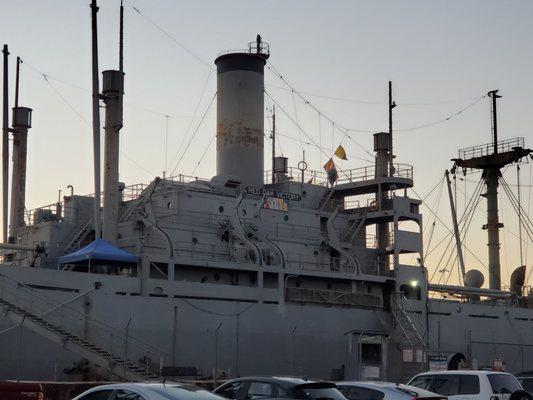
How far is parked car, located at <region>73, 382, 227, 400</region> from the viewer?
1306 centimetres

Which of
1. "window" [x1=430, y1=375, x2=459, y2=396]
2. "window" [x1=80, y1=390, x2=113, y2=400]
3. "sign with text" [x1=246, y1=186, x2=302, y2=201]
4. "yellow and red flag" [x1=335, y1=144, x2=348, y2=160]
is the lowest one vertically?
"window" [x1=430, y1=375, x2=459, y2=396]

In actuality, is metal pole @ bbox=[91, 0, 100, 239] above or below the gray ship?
above

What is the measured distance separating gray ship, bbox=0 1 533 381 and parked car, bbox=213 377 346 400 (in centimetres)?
1049

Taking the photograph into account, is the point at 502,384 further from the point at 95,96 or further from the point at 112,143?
the point at 95,96

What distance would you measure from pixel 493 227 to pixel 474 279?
4708 mm

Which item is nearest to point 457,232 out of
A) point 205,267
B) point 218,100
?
point 218,100

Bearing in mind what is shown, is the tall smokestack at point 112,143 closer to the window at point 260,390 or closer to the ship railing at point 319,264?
the ship railing at point 319,264

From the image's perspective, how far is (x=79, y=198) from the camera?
3841 cm

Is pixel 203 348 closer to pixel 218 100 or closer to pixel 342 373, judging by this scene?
pixel 342 373

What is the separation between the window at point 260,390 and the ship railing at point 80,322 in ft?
43.4

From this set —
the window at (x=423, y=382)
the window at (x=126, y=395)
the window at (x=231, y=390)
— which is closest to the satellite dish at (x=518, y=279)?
the window at (x=423, y=382)

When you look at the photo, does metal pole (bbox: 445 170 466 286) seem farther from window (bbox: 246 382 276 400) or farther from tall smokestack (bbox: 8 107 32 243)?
window (bbox: 246 382 276 400)

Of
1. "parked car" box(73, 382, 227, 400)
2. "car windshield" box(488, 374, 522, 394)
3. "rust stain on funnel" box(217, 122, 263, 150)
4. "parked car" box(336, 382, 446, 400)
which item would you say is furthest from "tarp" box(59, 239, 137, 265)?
"parked car" box(73, 382, 227, 400)

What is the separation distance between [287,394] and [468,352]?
28.9 metres
